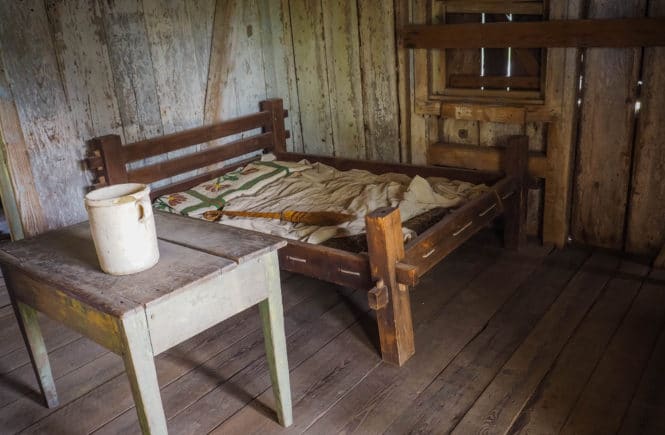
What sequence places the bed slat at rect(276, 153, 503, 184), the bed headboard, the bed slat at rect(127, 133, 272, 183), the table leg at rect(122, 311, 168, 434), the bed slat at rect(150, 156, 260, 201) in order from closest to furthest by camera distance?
the table leg at rect(122, 311, 168, 434) → the bed headboard → the bed slat at rect(276, 153, 503, 184) → the bed slat at rect(127, 133, 272, 183) → the bed slat at rect(150, 156, 260, 201)

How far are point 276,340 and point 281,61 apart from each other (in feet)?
10.3

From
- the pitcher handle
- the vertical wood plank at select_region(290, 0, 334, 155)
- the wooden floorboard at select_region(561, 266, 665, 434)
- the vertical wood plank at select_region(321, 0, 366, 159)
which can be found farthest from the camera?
the vertical wood plank at select_region(290, 0, 334, 155)

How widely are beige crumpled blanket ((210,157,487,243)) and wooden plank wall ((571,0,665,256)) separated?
2.40ft

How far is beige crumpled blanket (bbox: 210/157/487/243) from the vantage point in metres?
3.32

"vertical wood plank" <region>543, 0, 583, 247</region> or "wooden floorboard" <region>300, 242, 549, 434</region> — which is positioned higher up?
"vertical wood plank" <region>543, 0, 583, 247</region>

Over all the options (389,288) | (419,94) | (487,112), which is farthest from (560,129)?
(389,288)

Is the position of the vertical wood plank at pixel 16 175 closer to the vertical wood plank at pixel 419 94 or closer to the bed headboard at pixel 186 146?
the bed headboard at pixel 186 146

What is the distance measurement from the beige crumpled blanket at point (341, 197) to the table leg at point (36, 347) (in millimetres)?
1245

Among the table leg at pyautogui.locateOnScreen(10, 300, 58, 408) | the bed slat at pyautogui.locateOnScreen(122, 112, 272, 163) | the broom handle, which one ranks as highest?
the bed slat at pyautogui.locateOnScreen(122, 112, 272, 163)

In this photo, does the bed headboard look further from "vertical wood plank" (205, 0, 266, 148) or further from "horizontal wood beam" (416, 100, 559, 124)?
"horizontal wood beam" (416, 100, 559, 124)

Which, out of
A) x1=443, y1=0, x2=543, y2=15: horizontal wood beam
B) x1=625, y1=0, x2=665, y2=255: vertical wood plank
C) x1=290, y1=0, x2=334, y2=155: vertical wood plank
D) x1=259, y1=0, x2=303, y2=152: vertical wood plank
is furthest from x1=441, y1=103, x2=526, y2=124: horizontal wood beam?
x1=259, y1=0, x2=303, y2=152: vertical wood plank

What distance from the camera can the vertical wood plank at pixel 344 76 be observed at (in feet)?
14.4

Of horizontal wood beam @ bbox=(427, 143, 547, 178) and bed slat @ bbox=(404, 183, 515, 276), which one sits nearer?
bed slat @ bbox=(404, 183, 515, 276)

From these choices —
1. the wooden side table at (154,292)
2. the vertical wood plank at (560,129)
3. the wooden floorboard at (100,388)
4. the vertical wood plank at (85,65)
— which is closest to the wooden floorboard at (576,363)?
the vertical wood plank at (560,129)
